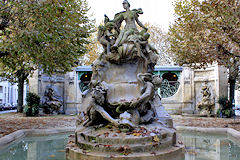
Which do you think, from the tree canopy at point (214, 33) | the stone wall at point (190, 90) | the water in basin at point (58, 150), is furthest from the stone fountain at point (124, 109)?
the stone wall at point (190, 90)

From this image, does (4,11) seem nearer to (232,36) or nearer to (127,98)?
(127,98)

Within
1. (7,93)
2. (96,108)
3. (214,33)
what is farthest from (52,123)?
(7,93)

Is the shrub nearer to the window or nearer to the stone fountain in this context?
the window

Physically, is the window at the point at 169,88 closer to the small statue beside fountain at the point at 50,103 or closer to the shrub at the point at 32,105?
the small statue beside fountain at the point at 50,103

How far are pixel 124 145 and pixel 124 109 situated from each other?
46.3 inches

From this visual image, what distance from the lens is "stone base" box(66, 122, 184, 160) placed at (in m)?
4.42

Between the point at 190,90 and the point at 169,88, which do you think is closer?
the point at 190,90

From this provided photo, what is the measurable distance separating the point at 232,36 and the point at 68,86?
1401 cm

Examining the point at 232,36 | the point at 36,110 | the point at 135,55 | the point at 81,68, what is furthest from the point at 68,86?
the point at 135,55

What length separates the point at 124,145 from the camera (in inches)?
180

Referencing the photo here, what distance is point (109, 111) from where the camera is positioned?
583 centimetres

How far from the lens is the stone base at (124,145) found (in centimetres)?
442

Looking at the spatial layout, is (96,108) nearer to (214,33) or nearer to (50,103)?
(214,33)

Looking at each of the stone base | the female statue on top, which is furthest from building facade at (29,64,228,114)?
the stone base
